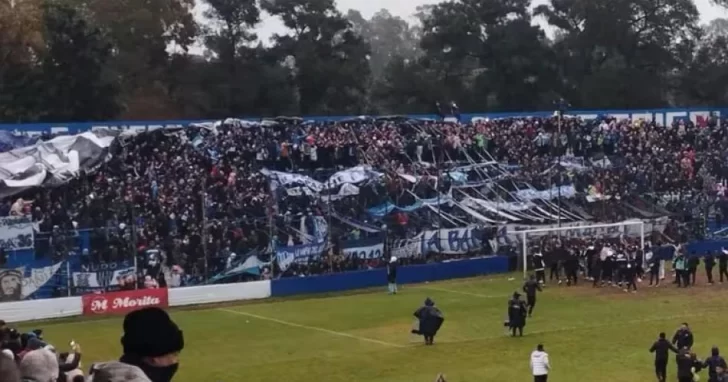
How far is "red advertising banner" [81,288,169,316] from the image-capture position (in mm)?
39625

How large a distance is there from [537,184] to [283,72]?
69.9 feet

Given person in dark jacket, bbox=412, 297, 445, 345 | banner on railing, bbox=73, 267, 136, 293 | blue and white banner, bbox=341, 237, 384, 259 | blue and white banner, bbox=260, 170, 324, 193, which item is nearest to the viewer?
person in dark jacket, bbox=412, 297, 445, 345

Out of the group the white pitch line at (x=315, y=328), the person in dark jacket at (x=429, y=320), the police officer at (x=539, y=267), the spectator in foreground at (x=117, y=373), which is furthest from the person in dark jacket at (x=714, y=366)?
the police officer at (x=539, y=267)

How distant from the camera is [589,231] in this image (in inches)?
1980

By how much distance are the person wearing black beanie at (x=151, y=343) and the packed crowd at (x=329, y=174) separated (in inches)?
1443

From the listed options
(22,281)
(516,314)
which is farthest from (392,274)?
(22,281)

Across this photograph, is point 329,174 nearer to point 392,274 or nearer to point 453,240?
point 453,240

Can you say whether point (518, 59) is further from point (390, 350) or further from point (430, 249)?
point (390, 350)

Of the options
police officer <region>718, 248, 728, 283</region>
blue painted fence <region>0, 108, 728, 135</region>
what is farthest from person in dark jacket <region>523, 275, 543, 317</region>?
blue painted fence <region>0, 108, 728, 135</region>

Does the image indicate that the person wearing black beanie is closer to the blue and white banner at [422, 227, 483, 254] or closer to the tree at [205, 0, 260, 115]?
the blue and white banner at [422, 227, 483, 254]

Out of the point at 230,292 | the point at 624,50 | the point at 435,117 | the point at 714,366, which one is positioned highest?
the point at 624,50

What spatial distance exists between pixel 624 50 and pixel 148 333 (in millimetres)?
75987

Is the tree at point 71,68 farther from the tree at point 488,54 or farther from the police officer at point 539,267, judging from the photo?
the police officer at point 539,267

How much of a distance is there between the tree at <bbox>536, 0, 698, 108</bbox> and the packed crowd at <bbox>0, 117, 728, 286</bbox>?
A: 1080 centimetres
